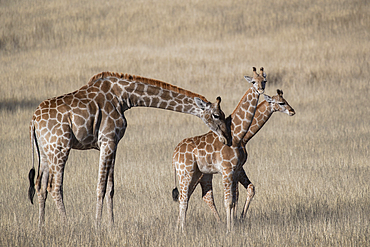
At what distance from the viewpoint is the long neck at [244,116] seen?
7.03 m

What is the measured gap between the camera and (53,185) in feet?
23.7

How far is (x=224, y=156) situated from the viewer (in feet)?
22.6

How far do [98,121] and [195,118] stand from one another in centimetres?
1110

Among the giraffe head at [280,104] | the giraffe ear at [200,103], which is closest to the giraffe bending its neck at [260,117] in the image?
the giraffe head at [280,104]

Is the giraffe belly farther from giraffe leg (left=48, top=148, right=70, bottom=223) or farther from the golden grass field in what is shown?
giraffe leg (left=48, top=148, right=70, bottom=223)

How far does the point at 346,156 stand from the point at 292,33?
20948 millimetres

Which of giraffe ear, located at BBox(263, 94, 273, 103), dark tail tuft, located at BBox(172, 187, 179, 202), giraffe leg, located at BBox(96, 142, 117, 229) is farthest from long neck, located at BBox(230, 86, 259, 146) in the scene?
giraffe leg, located at BBox(96, 142, 117, 229)

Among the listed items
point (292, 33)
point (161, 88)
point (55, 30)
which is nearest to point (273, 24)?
point (292, 33)

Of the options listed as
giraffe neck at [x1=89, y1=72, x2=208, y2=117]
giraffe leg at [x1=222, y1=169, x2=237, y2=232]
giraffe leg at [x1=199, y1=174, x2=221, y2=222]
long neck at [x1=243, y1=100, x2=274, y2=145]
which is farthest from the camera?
giraffe leg at [x1=199, y1=174, x2=221, y2=222]

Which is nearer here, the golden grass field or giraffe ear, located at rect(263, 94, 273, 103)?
giraffe ear, located at rect(263, 94, 273, 103)

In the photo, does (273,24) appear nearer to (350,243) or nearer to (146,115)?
(146,115)

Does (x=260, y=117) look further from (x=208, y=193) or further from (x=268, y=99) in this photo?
(x=208, y=193)

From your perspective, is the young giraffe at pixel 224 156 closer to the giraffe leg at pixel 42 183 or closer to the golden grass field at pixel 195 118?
the golden grass field at pixel 195 118

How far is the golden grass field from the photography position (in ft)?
23.7
